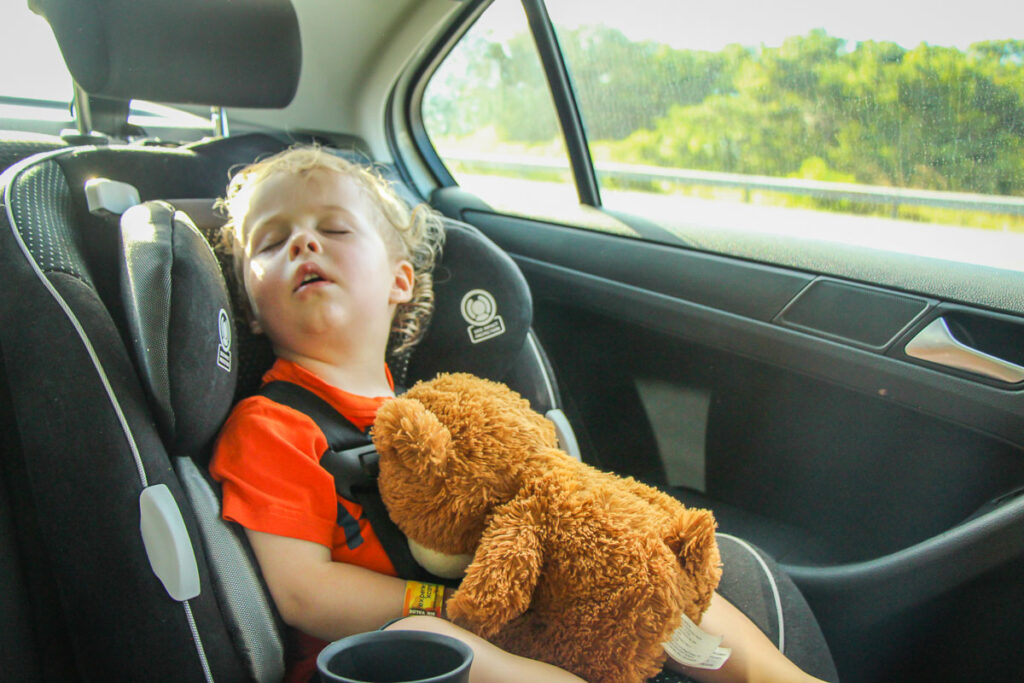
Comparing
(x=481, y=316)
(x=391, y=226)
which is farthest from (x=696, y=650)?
(x=391, y=226)

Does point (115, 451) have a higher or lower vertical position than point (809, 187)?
lower

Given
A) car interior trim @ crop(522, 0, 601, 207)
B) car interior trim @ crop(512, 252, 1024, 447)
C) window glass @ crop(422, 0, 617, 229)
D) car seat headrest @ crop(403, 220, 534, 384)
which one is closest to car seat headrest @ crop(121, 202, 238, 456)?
car seat headrest @ crop(403, 220, 534, 384)

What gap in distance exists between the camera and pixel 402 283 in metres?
1.55

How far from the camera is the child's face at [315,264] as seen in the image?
1.32 metres

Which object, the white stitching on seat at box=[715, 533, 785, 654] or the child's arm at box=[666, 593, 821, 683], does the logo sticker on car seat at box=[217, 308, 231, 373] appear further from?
the white stitching on seat at box=[715, 533, 785, 654]

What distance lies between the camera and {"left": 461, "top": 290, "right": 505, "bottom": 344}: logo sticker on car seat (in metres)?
1.58

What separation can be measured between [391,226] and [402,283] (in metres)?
0.13

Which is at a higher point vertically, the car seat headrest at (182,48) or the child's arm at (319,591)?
the car seat headrest at (182,48)

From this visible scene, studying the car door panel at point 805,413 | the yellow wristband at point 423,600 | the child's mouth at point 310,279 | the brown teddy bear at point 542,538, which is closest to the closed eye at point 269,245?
the child's mouth at point 310,279

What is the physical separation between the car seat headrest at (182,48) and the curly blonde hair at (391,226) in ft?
0.57

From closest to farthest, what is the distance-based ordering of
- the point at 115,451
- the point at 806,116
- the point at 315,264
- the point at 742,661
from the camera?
1. the point at 115,451
2. the point at 742,661
3. the point at 315,264
4. the point at 806,116

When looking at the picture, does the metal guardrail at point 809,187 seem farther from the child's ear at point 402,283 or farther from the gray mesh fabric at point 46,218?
the gray mesh fabric at point 46,218

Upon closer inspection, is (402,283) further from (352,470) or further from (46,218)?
(46,218)

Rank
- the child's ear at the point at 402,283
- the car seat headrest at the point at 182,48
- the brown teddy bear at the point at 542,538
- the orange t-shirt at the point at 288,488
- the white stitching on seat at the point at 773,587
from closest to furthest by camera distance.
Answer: the brown teddy bear at the point at 542,538 < the orange t-shirt at the point at 288,488 < the white stitching on seat at the point at 773,587 < the car seat headrest at the point at 182,48 < the child's ear at the point at 402,283
